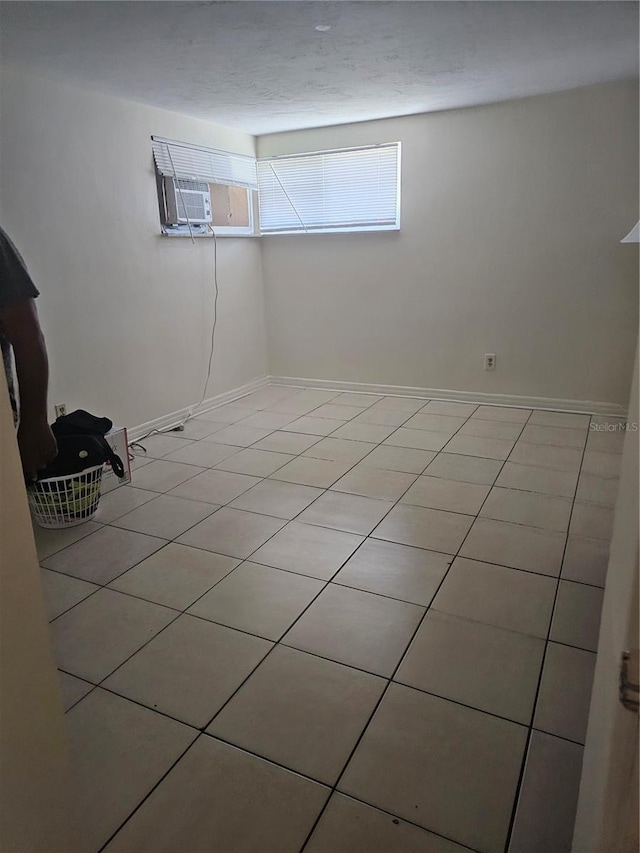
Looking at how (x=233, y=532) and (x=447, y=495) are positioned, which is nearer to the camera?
(x=233, y=532)

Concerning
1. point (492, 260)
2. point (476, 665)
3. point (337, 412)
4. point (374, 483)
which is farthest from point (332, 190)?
point (476, 665)

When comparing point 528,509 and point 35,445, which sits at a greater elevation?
point 35,445

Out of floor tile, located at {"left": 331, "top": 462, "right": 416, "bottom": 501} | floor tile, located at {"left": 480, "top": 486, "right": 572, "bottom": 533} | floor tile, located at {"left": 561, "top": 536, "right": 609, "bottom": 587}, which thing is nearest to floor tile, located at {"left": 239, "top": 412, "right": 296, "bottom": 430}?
floor tile, located at {"left": 331, "top": 462, "right": 416, "bottom": 501}

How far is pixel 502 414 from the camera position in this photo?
415 centimetres

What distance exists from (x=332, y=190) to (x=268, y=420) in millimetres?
1951

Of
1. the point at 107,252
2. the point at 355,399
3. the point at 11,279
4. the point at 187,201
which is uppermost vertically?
the point at 187,201

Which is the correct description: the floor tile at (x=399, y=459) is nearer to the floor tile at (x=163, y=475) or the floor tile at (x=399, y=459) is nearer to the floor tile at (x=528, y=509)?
the floor tile at (x=528, y=509)

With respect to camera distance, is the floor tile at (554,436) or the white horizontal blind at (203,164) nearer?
the floor tile at (554,436)

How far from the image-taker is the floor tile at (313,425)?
12.7 feet

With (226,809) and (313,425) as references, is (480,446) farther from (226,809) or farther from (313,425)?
(226,809)

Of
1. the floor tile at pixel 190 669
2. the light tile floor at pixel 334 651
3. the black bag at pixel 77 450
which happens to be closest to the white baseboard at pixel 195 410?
the light tile floor at pixel 334 651

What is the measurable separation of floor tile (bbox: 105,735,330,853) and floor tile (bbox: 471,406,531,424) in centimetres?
313

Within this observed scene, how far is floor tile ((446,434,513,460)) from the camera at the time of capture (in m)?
3.38

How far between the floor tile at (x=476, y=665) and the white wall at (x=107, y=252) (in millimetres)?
2431
